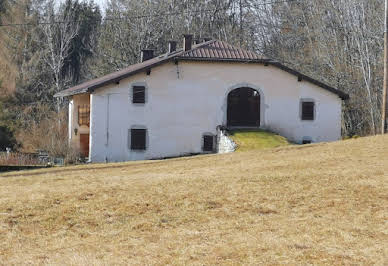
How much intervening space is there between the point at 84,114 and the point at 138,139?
5028 millimetres

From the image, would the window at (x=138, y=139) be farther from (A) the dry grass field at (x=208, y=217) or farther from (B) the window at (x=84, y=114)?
(A) the dry grass field at (x=208, y=217)

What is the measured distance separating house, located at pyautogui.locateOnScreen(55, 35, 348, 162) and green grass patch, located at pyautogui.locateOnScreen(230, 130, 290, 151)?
146cm

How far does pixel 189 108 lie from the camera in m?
34.6

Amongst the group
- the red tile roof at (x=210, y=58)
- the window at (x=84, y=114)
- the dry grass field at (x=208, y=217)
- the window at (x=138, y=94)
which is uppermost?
the red tile roof at (x=210, y=58)

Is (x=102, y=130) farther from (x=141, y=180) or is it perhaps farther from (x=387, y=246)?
(x=387, y=246)

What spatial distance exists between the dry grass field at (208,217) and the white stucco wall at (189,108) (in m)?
14.4

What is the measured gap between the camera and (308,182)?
16062 millimetres

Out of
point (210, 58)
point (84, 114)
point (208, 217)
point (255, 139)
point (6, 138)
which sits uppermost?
point (210, 58)

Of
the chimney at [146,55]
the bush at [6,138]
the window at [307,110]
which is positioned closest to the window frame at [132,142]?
the bush at [6,138]

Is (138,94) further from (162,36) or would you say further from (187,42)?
(162,36)

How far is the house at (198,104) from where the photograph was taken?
33.9m

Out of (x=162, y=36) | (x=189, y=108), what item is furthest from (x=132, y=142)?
(x=162, y=36)

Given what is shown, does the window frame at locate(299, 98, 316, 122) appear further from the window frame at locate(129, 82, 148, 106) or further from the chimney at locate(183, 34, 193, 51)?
the window frame at locate(129, 82, 148, 106)

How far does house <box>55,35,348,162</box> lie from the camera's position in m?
33.9
